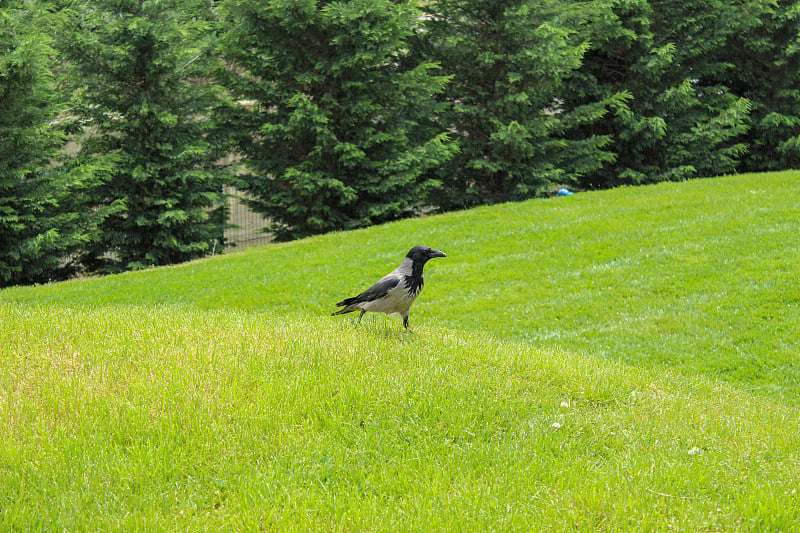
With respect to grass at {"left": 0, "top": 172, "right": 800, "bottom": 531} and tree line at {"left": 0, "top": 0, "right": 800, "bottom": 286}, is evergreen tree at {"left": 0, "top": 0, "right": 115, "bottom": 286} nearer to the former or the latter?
tree line at {"left": 0, "top": 0, "right": 800, "bottom": 286}

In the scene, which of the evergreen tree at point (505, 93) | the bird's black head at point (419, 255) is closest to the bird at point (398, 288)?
the bird's black head at point (419, 255)

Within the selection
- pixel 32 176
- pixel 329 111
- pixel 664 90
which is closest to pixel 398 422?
pixel 329 111

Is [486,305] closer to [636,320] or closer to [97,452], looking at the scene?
[636,320]

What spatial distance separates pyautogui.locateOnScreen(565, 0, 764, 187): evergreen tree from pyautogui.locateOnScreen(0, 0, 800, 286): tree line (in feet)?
0.22

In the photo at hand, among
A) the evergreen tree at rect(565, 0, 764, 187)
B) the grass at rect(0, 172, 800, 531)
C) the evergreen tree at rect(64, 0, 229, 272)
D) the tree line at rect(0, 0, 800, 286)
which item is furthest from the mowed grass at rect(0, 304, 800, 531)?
the evergreen tree at rect(565, 0, 764, 187)

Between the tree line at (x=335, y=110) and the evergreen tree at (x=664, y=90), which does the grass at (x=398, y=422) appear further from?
the evergreen tree at (x=664, y=90)

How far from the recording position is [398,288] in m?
6.65

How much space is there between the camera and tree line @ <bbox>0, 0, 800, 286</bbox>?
16141 millimetres

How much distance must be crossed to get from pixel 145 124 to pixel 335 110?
15.6 feet

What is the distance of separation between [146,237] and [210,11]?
856cm

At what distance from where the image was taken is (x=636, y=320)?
10.1m

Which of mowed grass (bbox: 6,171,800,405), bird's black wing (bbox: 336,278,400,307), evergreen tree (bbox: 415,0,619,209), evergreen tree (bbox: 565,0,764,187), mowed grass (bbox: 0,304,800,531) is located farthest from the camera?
evergreen tree (bbox: 565,0,764,187)

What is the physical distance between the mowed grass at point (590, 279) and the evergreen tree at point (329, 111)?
1.79 metres

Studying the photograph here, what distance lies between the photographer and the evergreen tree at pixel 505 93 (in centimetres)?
1914
